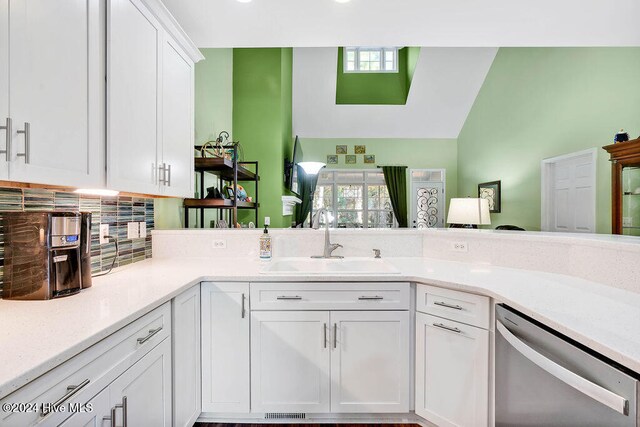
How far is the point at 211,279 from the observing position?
1.58m

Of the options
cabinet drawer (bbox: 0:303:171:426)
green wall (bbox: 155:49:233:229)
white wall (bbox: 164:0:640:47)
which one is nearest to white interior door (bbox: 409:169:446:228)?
green wall (bbox: 155:49:233:229)

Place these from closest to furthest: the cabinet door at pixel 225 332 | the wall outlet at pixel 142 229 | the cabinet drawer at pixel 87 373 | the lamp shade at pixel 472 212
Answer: the cabinet drawer at pixel 87 373 < the cabinet door at pixel 225 332 < the wall outlet at pixel 142 229 < the lamp shade at pixel 472 212

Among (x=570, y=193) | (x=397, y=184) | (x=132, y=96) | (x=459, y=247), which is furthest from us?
(x=397, y=184)

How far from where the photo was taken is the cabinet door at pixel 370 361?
5.24 feet

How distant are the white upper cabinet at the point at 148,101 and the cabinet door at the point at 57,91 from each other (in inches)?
2.5

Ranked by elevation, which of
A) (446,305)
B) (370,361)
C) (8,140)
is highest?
(8,140)

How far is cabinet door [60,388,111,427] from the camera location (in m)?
0.78

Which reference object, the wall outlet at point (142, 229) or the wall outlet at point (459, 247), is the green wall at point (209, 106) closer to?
the wall outlet at point (142, 229)

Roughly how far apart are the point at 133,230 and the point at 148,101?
79cm

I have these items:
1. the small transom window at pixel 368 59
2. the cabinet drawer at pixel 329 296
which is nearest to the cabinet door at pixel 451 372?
the cabinet drawer at pixel 329 296

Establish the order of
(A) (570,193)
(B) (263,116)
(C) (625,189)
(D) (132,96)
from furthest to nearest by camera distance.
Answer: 1. (B) (263,116)
2. (A) (570,193)
3. (C) (625,189)
4. (D) (132,96)

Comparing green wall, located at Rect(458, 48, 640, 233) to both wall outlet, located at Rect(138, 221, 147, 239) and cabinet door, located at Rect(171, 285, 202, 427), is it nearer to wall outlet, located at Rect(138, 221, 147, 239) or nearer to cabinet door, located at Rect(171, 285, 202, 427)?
cabinet door, located at Rect(171, 285, 202, 427)

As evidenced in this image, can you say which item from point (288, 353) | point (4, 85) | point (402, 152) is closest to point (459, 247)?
point (288, 353)

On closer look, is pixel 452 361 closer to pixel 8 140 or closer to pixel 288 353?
pixel 288 353
